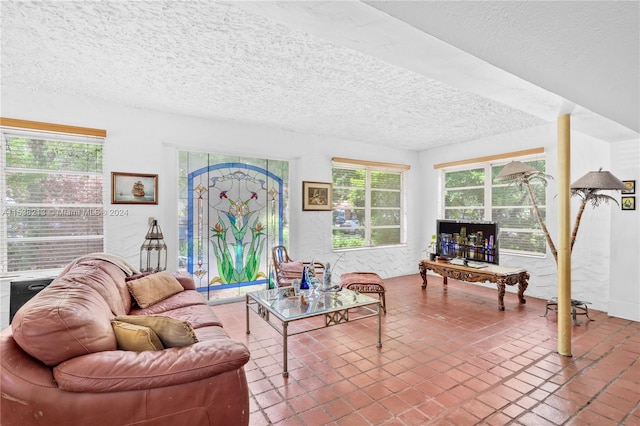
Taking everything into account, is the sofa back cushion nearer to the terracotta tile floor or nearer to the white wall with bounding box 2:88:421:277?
the terracotta tile floor

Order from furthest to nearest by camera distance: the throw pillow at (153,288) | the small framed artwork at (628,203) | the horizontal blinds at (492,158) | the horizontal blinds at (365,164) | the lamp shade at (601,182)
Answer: the horizontal blinds at (365,164) < the horizontal blinds at (492,158) < the small framed artwork at (628,203) < the lamp shade at (601,182) < the throw pillow at (153,288)

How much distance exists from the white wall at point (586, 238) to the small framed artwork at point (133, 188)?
5427 millimetres

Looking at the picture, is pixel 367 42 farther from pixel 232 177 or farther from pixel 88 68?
pixel 232 177

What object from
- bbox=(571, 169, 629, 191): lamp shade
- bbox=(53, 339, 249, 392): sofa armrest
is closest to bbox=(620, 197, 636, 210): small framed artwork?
bbox=(571, 169, 629, 191): lamp shade

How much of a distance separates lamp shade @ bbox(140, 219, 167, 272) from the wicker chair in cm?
149

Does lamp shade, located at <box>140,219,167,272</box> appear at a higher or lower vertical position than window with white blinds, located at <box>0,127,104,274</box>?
lower

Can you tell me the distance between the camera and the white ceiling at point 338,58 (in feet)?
4.74

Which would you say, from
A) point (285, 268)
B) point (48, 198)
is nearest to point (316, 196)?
point (285, 268)

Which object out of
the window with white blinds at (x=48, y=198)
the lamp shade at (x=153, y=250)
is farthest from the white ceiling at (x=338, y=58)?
the lamp shade at (x=153, y=250)

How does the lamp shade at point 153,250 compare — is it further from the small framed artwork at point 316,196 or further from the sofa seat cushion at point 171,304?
the small framed artwork at point 316,196

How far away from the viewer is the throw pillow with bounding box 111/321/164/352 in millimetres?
1599

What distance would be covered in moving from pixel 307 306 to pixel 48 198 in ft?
10.9

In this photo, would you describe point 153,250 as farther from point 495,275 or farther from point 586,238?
point 586,238

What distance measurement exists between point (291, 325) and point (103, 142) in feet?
10.7
